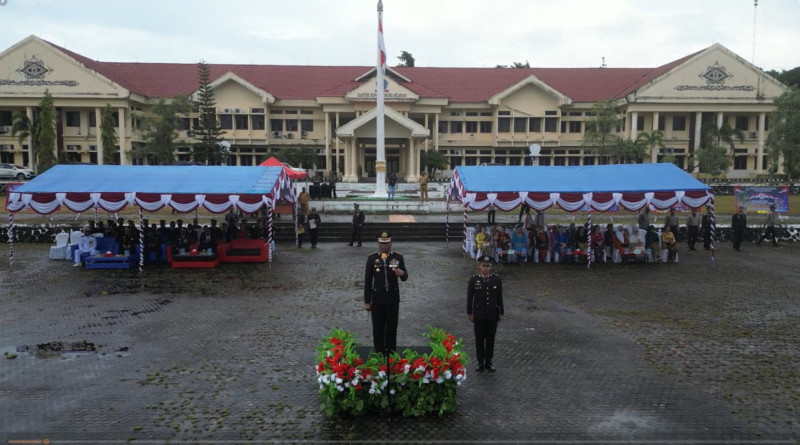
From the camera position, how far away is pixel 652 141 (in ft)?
140

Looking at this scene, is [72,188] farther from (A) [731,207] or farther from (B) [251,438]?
(A) [731,207]

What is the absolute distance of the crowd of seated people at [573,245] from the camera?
17.2 meters

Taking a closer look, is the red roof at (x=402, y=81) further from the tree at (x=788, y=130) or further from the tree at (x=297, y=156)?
the tree at (x=788, y=130)

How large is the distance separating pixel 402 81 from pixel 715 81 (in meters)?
26.0

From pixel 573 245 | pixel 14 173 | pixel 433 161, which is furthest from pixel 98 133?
pixel 573 245

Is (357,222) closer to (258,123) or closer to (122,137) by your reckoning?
(258,123)

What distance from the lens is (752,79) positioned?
4541cm

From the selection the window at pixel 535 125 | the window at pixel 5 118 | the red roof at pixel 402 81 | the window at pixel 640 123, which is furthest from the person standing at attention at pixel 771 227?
the window at pixel 5 118

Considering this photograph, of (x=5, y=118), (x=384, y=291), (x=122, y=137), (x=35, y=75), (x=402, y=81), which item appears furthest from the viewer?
(x=402, y=81)

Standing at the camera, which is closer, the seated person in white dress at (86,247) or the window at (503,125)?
the seated person in white dress at (86,247)

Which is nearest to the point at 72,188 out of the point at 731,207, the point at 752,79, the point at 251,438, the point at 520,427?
the point at 251,438

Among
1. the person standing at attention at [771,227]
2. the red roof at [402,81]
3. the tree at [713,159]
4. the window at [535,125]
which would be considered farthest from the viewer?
the window at [535,125]

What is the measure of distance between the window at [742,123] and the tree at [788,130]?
42.3 feet

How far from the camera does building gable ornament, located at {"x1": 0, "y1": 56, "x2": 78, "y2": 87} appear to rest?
42875mm
